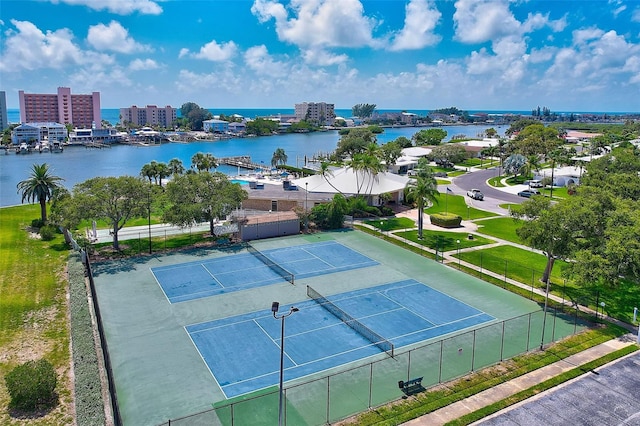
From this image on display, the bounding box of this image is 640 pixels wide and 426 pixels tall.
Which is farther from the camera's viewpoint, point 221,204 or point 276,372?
point 221,204

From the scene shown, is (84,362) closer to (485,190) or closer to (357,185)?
(357,185)

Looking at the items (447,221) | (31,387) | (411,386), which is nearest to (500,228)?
(447,221)

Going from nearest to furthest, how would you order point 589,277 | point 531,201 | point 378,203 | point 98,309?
point 589,277 → point 98,309 → point 531,201 → point 378,203

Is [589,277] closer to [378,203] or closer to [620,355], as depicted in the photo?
[620,355]

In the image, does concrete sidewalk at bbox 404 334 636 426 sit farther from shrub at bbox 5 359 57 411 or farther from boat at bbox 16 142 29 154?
boat at bbox 16 142 29 154

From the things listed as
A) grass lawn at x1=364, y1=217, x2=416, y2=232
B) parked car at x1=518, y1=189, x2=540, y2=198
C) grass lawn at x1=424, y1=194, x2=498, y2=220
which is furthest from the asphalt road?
grass lawn at x1=364, y1=217, x2=416, y2=232

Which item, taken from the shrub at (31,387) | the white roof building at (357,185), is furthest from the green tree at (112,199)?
the white roof building at (357,185)

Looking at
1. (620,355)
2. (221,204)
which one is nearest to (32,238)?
(221,204)
